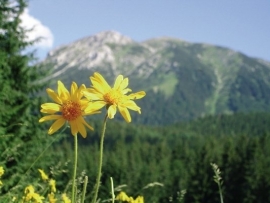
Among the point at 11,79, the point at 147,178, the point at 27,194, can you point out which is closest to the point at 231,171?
the point at 147,178

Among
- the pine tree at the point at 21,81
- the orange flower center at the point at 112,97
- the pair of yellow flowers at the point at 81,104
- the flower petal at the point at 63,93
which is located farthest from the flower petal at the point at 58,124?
the pine tree at the point at 21,81

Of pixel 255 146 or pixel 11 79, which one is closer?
pixel 11 79

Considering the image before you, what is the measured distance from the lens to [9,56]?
16594 mm

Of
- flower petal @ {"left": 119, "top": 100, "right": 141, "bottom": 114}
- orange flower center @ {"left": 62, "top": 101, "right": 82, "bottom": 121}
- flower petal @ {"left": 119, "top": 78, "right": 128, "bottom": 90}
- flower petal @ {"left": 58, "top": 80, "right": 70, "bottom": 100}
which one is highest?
flower petal @ {"left": 119, "top": 78, "right": 128, "bottom": 90}

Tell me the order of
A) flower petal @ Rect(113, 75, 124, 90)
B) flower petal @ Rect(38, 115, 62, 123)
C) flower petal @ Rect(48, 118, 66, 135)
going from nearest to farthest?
flower petal @ Rect(38, 115, 62, 123), flower petal @ Rect(48, 118, 66, 135), flower petal @ Rect(113, 75, 124, 90)

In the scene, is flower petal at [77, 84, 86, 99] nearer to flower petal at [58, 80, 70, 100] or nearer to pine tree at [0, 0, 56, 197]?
flower petal at [58, 80, 70, 100]

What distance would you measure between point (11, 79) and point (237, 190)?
37479mm

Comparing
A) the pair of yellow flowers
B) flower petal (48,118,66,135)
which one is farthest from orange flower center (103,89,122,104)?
flower petal (48,118,66,135)

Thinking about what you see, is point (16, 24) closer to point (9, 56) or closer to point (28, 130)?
point (9, 56)

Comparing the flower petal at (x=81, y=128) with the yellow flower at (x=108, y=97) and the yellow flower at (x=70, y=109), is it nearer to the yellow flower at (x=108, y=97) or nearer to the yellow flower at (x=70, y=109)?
the yellow flower at (x=70, y=109)

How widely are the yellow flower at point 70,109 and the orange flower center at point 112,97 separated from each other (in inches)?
3.7

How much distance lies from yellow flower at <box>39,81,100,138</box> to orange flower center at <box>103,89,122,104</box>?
9 cm

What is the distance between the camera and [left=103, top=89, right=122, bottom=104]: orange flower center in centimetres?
220

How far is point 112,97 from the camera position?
2203mm
